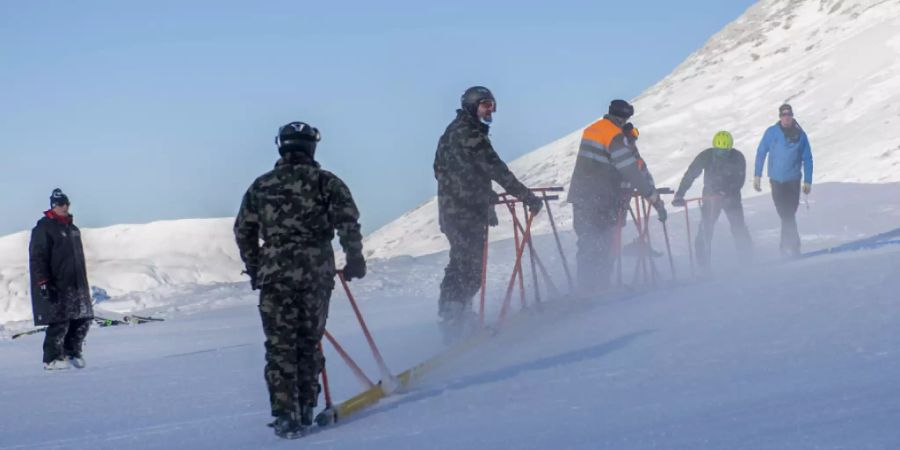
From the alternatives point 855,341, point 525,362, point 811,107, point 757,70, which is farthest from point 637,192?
point 757,70

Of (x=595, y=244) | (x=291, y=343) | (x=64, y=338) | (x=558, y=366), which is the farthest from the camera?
(x=595, y=244)

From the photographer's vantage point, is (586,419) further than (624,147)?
No

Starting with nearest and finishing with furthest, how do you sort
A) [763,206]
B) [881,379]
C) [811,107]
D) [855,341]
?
[881,379] → [855,341] → [763,206] → [811,107]

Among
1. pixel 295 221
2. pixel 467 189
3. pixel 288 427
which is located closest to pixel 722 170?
pixel 467 189

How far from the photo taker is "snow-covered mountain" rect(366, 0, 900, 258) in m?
31.0

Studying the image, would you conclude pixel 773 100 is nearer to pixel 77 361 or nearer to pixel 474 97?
pixel 77 361

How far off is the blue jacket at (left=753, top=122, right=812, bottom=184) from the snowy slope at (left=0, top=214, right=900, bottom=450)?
2849 mm

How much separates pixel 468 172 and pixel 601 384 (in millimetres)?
2670

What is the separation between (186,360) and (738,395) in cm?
617

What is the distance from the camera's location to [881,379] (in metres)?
5.33

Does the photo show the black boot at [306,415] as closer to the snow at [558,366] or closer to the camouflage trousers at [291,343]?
the camouflage trousers at [291,343]

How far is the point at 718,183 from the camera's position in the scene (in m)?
14.1

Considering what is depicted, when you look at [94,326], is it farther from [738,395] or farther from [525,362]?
[738,395]

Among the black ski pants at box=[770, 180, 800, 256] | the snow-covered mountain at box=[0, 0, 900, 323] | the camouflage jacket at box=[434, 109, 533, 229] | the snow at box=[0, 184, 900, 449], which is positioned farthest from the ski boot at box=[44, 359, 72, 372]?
the snow-covered mountain at box=[0, 0, 900, 323]
